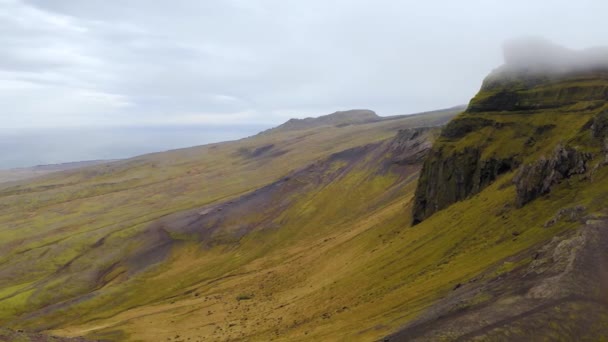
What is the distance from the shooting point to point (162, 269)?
432 feet

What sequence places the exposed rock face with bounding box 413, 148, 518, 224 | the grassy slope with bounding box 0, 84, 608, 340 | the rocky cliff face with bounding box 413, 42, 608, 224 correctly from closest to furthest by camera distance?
the grassy slope with bounding box 0, 84, 608, 340 < the rocky cliff face with bounding box 413, 42, 608, 224 < the exposed rock face with bounding box 413, 148, 518, 224

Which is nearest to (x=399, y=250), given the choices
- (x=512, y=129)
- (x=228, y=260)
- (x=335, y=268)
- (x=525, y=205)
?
(x=335, y=268)

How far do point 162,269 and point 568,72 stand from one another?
4594 inches


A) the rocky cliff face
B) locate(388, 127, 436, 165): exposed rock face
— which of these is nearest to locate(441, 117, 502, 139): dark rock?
the rocky cliff face

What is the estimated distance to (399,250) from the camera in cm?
6831

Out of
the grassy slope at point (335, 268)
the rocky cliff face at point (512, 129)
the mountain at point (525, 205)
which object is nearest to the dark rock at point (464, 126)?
the rocky cliff face at point (512, 129)

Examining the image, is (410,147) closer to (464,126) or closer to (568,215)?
(464,126)

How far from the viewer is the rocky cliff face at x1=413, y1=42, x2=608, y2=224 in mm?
68088

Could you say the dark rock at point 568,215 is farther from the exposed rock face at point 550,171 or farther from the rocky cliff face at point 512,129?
the rocky cliff face at point 512,129

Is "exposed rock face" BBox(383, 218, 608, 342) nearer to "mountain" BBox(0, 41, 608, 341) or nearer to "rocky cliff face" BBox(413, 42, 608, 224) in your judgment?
"mountain" BBox(0, 41, 608, 341)

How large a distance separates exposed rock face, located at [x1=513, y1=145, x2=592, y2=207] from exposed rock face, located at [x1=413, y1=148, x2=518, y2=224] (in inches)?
762

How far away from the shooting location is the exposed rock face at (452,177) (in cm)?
7519

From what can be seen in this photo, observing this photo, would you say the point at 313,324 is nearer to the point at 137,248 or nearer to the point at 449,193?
the point at 449,193

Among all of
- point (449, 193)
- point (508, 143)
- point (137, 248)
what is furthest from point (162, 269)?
point (508, 143)
